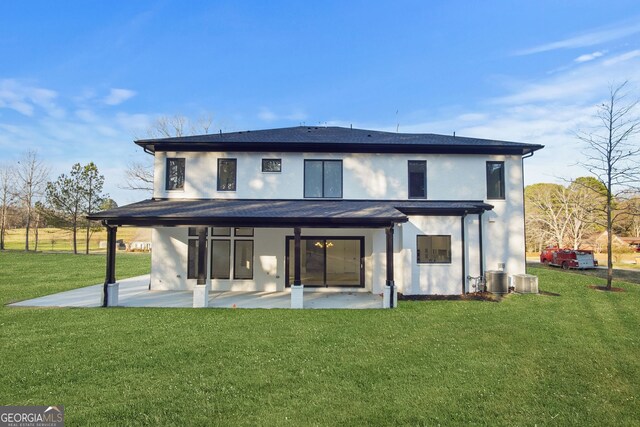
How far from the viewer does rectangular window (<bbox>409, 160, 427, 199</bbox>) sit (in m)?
13.7

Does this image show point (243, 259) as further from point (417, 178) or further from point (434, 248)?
point (417, 178)

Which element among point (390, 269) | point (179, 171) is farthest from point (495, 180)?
Result: point (179, 171)

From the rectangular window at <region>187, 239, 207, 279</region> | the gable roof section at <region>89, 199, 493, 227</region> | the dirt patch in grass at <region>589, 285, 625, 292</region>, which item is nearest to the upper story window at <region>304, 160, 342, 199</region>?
the gable roof section at <region>89, 199, 493, 227</region>

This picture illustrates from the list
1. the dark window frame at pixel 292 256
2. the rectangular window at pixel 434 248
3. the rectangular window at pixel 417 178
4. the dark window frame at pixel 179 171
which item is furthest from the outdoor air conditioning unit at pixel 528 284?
the dark window frame at pixel 179 171

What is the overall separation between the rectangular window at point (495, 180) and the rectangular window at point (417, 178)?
268cm

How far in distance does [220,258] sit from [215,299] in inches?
83.6

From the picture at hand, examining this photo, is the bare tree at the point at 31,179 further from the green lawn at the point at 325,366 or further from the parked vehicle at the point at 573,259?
the parked vehicle at the point at 573,259

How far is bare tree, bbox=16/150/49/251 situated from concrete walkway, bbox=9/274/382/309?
30.4 metres

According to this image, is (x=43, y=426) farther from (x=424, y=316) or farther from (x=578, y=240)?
(x=578, y=240)

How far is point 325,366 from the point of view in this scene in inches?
213

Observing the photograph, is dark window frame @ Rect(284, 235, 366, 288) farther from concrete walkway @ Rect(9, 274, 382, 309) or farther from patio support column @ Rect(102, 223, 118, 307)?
patio support column @ Rect(102, 223, 118, 307)

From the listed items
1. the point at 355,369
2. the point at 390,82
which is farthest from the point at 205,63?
the point at 355,369
